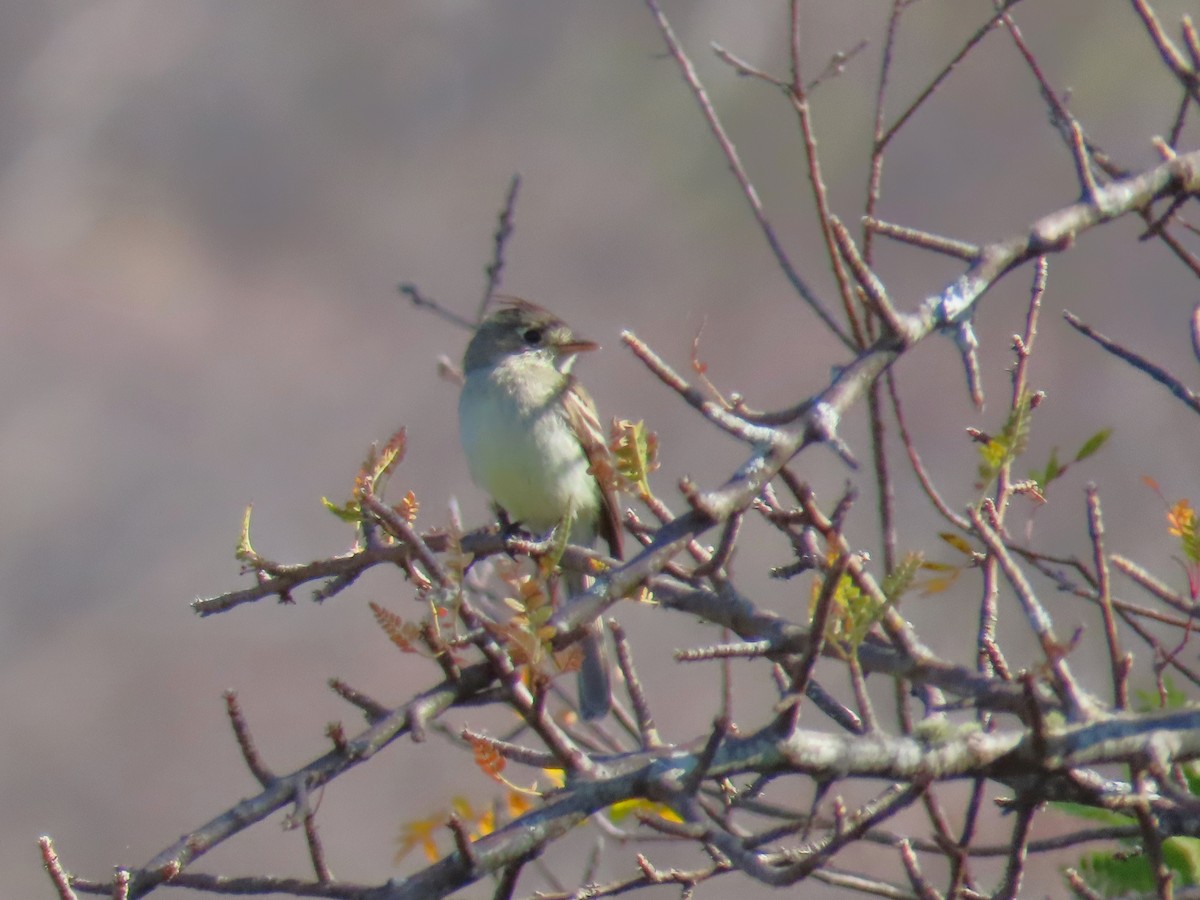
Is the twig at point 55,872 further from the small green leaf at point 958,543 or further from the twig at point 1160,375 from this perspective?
the twig at point 1160,375

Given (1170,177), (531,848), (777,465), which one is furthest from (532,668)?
(1170,177)

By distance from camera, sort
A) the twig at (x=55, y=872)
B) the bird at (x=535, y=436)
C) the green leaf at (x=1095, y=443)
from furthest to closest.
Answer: the bird at (x=535, y=436) → the green leaf at (x=1095, y=443) → the twig at (x=55, y=872)

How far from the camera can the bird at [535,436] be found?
4352 mm

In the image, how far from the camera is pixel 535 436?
14.4 feet

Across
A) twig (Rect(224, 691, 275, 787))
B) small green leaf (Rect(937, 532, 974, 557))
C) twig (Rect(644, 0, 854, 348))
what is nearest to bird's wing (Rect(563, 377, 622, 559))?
twig (Rect(644, 0, 854, 348))

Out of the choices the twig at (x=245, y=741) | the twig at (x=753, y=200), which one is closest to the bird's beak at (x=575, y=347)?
the twig at (x=753, y=200)

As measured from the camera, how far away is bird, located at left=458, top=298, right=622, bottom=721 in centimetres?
435

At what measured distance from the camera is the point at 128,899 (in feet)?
4.94

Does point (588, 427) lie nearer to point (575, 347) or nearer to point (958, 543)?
point (575, 347)

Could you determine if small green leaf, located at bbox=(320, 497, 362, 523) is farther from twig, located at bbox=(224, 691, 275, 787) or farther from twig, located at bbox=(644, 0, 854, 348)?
twig, located at bbox=(644, 0, 854, 348)

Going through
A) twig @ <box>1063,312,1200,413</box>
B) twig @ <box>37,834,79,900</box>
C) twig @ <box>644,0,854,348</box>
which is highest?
twig @ <box>644,0,854,348</box>

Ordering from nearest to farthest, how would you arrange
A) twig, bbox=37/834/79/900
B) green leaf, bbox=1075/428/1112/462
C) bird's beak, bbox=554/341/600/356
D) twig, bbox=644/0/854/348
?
twig, bbox=37/834/79/900 < green leaf, bbox=1075/428/1112/462 < twig, bbox=644/0/854/348 < bird's beak, bbox=554/341/600/356

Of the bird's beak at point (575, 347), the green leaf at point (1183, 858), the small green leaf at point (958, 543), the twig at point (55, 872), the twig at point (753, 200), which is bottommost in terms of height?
the twig at point (55, 872)

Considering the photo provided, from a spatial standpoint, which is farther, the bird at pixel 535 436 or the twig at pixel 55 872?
the bird at pixel 535 436
